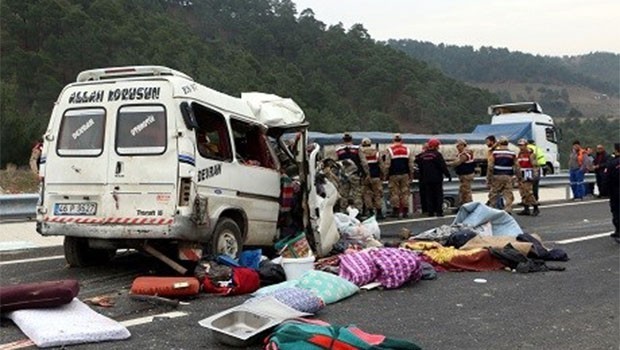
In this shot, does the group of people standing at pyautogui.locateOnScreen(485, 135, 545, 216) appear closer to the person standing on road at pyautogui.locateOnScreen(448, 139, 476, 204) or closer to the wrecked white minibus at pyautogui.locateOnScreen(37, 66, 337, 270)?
the person standing on road at pyautogui.locateOnScreen(448, 139, 476, 204)

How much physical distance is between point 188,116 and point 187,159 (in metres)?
0.46

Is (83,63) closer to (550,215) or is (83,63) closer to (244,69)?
(244,69)

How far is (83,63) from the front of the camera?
43594mm

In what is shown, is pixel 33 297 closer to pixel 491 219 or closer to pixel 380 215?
pixel 491 219

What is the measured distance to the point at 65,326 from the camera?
5051 millimetres

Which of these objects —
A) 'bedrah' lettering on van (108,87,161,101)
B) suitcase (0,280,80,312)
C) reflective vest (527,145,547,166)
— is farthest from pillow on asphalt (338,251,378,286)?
reflective vest (527,145,547,166)

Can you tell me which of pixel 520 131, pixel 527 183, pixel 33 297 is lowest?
pixel 33 297

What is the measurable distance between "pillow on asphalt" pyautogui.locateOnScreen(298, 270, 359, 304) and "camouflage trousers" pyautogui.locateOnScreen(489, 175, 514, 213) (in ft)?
28.3

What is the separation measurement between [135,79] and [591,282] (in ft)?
18.0

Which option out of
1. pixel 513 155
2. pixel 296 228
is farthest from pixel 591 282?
pixel 513 155

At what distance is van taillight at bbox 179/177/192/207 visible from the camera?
7.16 meters

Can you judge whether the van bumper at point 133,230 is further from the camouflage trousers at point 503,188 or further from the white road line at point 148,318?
the camouflage trousers at point 503,188

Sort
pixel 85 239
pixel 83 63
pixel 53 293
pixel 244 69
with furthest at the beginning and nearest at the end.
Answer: pixel 244 69 → pixel 83 63 → pixel 85 239 → pixel 53 293

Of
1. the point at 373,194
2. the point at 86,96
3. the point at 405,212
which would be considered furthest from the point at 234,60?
the point at 86,96
